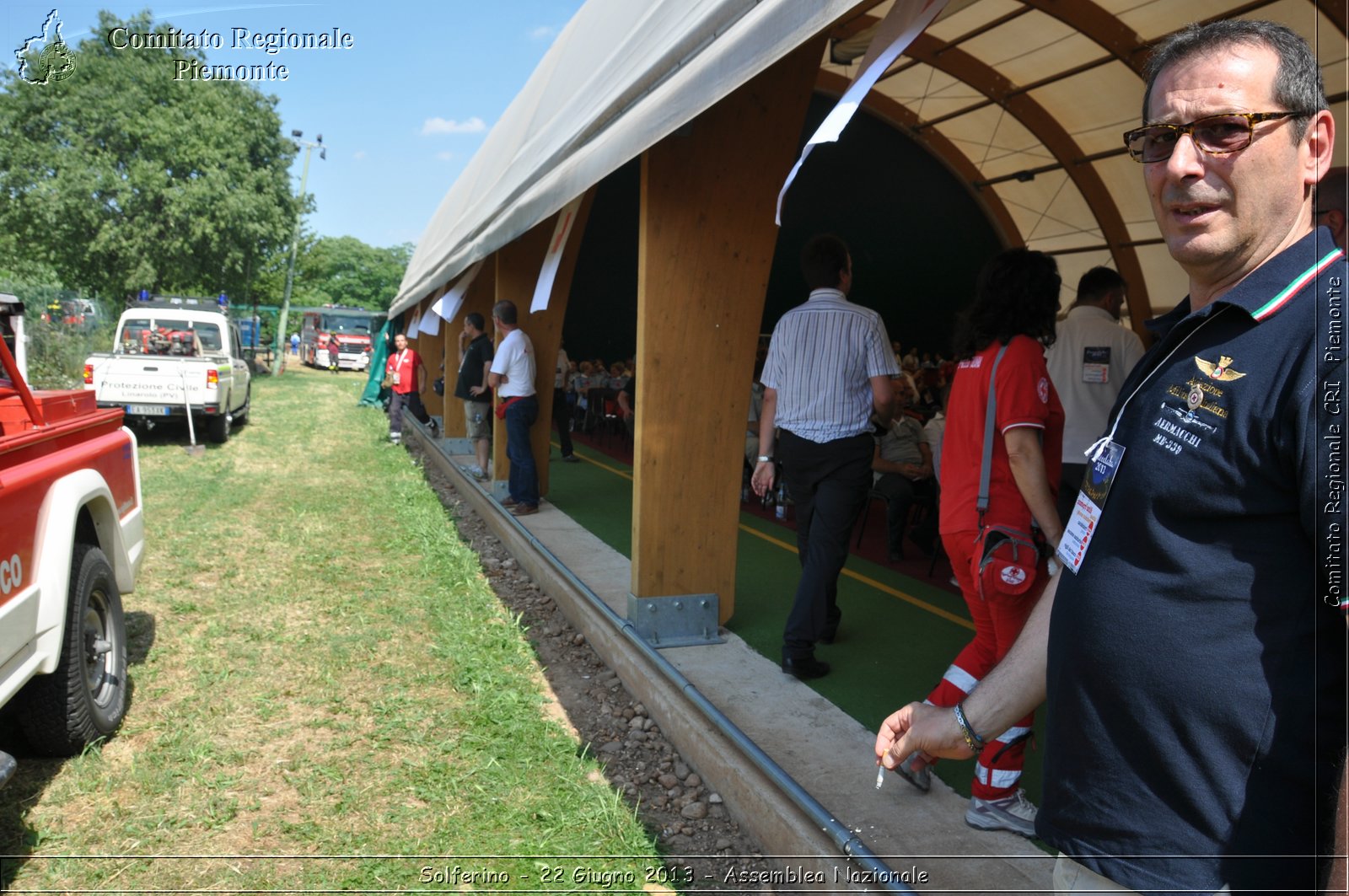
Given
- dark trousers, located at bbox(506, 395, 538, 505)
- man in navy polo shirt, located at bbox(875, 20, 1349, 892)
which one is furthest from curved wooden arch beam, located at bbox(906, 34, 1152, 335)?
man in navy polo shirt, located at bbox(875, 20, 1349, 892)


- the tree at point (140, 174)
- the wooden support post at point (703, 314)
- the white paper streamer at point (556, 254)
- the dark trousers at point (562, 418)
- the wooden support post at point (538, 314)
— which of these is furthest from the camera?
A: the tree at point (140, 174)

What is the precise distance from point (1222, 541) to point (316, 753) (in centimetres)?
414

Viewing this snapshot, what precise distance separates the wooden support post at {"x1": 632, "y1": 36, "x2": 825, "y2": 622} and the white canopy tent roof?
0.55 metres

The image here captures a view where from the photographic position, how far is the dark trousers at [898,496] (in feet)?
24.2

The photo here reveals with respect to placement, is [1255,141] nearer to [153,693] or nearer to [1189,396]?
[1189,396]

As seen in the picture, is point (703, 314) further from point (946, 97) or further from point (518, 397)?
point (946, 97)

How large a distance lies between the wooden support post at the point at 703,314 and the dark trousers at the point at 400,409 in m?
12.3

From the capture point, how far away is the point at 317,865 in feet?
11.2

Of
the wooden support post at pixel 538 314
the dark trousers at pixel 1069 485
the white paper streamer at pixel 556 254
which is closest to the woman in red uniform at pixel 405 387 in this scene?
the wooden support post at pixel 538 314

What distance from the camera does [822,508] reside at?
4.53 m

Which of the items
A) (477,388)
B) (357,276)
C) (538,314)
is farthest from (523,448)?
(357,276)

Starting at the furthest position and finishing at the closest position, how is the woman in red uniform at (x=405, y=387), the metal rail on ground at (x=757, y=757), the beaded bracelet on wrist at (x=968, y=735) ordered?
the woman in red uniform at (x=405, y=387), the metal rail on ground at (x=757, y=757), the beaded bracelet on wrist at (x=968, y=735)

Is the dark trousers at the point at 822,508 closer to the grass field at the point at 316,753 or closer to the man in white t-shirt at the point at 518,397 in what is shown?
the grass field at the point at 316,753

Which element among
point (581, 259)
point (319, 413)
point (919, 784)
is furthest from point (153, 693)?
point (581, 259)
